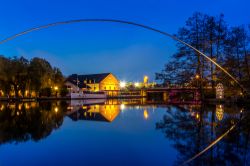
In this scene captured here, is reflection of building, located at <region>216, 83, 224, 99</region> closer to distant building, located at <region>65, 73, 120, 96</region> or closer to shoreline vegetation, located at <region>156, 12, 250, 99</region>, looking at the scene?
shoreline vegetation, located at <region>156, 12, 250, 99</region>

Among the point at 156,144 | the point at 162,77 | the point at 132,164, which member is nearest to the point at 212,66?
the point at 162,77

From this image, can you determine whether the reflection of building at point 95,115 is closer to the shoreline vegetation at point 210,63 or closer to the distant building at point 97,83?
the shoreline vegetation at point 210,63

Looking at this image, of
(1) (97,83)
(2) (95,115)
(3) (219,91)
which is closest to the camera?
(2) (95,115)

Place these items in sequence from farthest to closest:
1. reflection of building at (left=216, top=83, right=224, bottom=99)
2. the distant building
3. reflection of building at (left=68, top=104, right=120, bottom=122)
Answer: the distant building < reflection of building at (left=216, top=83, right=224, bottom=99) < reflection of building at (left=68, top=104, right=120, bottom=122)

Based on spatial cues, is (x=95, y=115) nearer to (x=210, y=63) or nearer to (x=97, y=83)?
(x=210, y=63)

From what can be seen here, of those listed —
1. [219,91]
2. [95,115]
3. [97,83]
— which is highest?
[97,83]

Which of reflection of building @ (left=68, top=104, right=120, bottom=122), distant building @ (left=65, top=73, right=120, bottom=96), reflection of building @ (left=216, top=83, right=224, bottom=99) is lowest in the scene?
reflection of building @ (left=68, top=104, right=120, bottom=122)

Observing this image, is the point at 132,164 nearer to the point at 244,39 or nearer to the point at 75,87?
the point at 244,39

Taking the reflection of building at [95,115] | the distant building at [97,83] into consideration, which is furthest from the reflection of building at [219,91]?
the distant building at [97,83]

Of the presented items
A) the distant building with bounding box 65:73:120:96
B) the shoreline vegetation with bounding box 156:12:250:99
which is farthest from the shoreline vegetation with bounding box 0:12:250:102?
the distant building with bounding box 65:73:120:96

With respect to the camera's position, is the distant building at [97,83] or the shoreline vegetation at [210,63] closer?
the shoreline vegetation at [210,63]

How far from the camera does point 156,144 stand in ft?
36.5

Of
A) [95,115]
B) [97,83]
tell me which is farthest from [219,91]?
[97,83]

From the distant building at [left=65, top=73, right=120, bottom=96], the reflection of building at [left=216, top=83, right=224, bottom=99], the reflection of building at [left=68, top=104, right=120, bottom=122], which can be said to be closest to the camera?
the reflection of building at [left=68, top=104, right=120, bottom=122]
